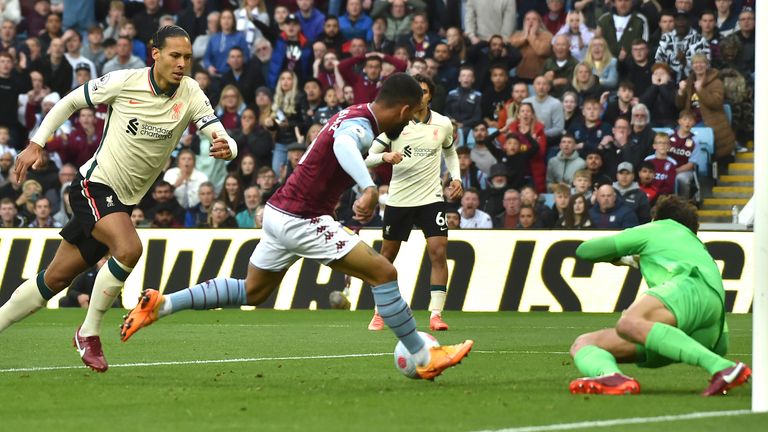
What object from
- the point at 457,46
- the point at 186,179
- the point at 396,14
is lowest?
the point at 186,179

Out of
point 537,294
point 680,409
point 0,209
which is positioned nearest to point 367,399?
point 680,409

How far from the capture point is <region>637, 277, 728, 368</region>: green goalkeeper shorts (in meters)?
8.64

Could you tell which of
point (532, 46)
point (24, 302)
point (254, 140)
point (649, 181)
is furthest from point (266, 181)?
point (24, 302)

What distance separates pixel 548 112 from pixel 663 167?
92.8 inches

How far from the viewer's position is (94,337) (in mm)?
10523

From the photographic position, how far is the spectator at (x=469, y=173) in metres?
22.0

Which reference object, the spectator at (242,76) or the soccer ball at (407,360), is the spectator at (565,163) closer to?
the spectator at (242,76)

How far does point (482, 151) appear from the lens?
22531 millimetres

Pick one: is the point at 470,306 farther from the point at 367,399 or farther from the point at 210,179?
the point at 367,399

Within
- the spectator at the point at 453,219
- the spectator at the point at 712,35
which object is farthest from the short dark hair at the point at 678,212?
the spectator at the point at 712,35

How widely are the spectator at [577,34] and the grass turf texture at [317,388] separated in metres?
9.34

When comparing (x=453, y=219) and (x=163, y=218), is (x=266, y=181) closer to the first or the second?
(x=163, y=218)

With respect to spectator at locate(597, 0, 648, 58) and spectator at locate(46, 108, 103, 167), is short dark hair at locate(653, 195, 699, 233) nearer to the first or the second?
spectator at locate(597, 0, 648, 58)

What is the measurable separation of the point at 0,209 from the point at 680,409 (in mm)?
16535
